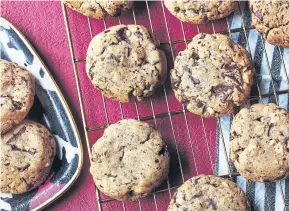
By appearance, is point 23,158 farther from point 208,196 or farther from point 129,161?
point 208,196

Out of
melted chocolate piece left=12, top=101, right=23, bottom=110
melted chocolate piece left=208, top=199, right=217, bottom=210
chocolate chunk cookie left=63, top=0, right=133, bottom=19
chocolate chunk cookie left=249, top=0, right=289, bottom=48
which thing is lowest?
melted chocolate piece left=208, top=199, right=217, bottom=210

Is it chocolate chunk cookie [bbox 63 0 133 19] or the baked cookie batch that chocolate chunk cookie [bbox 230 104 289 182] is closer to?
the baked cookie batch

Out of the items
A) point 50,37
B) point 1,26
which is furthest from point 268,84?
point 1,26

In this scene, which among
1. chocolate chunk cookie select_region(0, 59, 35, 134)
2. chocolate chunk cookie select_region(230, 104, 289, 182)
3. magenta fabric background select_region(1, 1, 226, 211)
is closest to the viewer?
chocolate chunk cookie select_region(230, 104, 289, 182)

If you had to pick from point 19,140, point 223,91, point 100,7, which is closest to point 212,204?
point 223,91

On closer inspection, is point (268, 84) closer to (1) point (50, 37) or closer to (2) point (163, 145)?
(2) point (163, 145)

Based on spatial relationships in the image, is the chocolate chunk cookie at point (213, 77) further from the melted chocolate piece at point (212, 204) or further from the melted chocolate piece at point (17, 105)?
the melted chocolate piece at point (17, 105)

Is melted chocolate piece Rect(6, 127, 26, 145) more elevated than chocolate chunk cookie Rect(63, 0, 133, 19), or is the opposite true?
chocolate chunk cookie Rect(63, 0, 133, 19)

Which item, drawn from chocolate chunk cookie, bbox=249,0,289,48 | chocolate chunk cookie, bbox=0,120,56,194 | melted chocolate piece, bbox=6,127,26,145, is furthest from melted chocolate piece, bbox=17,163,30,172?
chocolate chunk cookie, bbox=249,0,289,48
